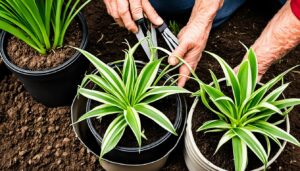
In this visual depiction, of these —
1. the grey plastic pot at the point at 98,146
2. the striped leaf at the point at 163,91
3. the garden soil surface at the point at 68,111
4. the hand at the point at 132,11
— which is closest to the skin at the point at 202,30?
the hand at the point at 132,11

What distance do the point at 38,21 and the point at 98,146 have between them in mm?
527

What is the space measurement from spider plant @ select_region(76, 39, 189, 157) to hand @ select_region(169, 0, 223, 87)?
0.44ft

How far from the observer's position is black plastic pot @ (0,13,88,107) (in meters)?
1.58

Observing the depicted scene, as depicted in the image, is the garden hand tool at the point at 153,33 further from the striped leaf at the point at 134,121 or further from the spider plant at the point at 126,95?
the striped leaf at the point at 134,121

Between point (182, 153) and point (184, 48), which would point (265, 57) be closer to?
point (184, 48)

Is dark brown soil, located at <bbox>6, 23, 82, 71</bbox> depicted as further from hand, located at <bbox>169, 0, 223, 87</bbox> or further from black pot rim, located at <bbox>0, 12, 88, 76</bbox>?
hand, located at <bbox>169, 0, 223, 87</bbox>

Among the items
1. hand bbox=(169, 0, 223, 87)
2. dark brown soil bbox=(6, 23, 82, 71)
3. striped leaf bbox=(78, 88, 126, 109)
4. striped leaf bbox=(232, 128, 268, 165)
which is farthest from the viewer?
dark brown soil bbox=(6, 23, 82, 71)

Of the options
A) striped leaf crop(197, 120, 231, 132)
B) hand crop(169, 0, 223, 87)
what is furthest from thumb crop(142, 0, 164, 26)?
striped leaf crop(197, 120, 231, 132)

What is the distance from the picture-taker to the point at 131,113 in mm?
1387

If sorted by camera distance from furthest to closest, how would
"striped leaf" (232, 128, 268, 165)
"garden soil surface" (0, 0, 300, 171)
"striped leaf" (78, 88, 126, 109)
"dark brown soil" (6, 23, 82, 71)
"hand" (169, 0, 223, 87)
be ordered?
1. "garden soil surface" (0, 0, 300, 171)
2. "dark brown soil" (6, 23, 82, 71)
3. "hand" (169, 0, 223, 87)
4. "striped leaf" (78, 88, 126, 109)
5. "striped leaf" (232, 128, 268, 165)

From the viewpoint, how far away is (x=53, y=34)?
5.73 ft

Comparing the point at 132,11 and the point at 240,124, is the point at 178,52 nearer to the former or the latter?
the point at 132,11

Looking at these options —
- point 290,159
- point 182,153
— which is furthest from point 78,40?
point 290,159

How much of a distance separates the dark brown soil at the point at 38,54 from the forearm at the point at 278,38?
2.39 ft
